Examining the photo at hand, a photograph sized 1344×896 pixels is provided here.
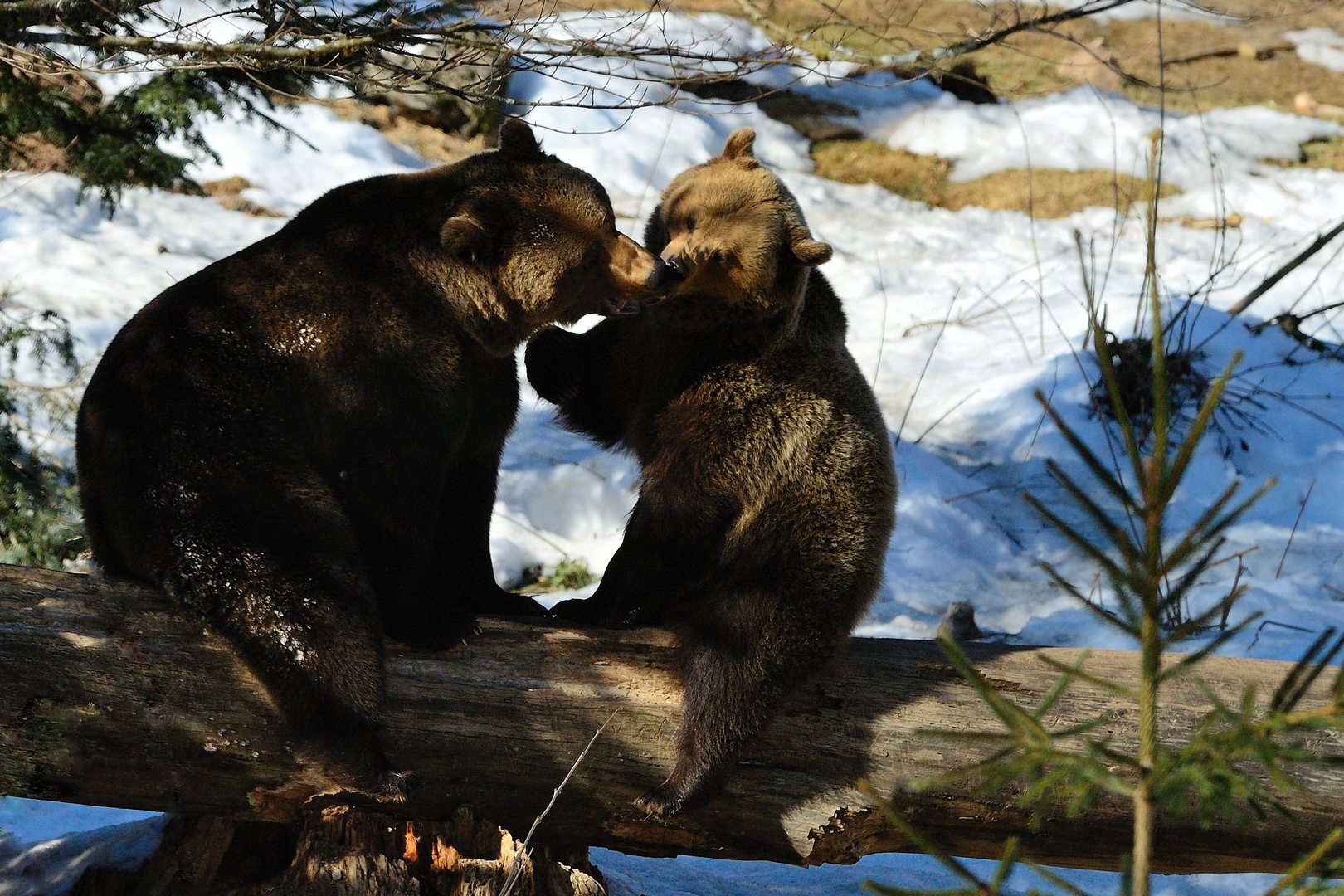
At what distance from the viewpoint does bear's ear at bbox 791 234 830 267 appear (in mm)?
3938

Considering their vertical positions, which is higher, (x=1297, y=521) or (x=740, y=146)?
(x=740, y=146)

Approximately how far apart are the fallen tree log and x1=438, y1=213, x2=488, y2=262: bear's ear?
122 cm

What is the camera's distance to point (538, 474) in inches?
282

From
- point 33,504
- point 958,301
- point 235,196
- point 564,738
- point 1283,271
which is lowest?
point 564,738

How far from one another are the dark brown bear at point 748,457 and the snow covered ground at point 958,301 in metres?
0.97

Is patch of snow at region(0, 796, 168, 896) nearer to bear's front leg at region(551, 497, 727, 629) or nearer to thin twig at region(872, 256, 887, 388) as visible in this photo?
bear's front leg at region(551, 497, 727, 629)

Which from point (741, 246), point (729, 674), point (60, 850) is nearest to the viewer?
point (729, 674)

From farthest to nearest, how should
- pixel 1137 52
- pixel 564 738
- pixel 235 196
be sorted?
pixel 1137 52, pixel 235 196, pixel 564 738

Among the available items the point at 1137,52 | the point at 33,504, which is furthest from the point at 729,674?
A: the point at 1137,52

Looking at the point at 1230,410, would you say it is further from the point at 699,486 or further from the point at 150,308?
the point at 150,308

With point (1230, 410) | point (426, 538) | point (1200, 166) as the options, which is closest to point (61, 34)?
point (426, 538)

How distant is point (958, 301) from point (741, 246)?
578cm

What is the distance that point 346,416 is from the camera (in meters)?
3.39

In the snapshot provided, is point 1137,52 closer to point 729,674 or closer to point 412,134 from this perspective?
point 412,134
